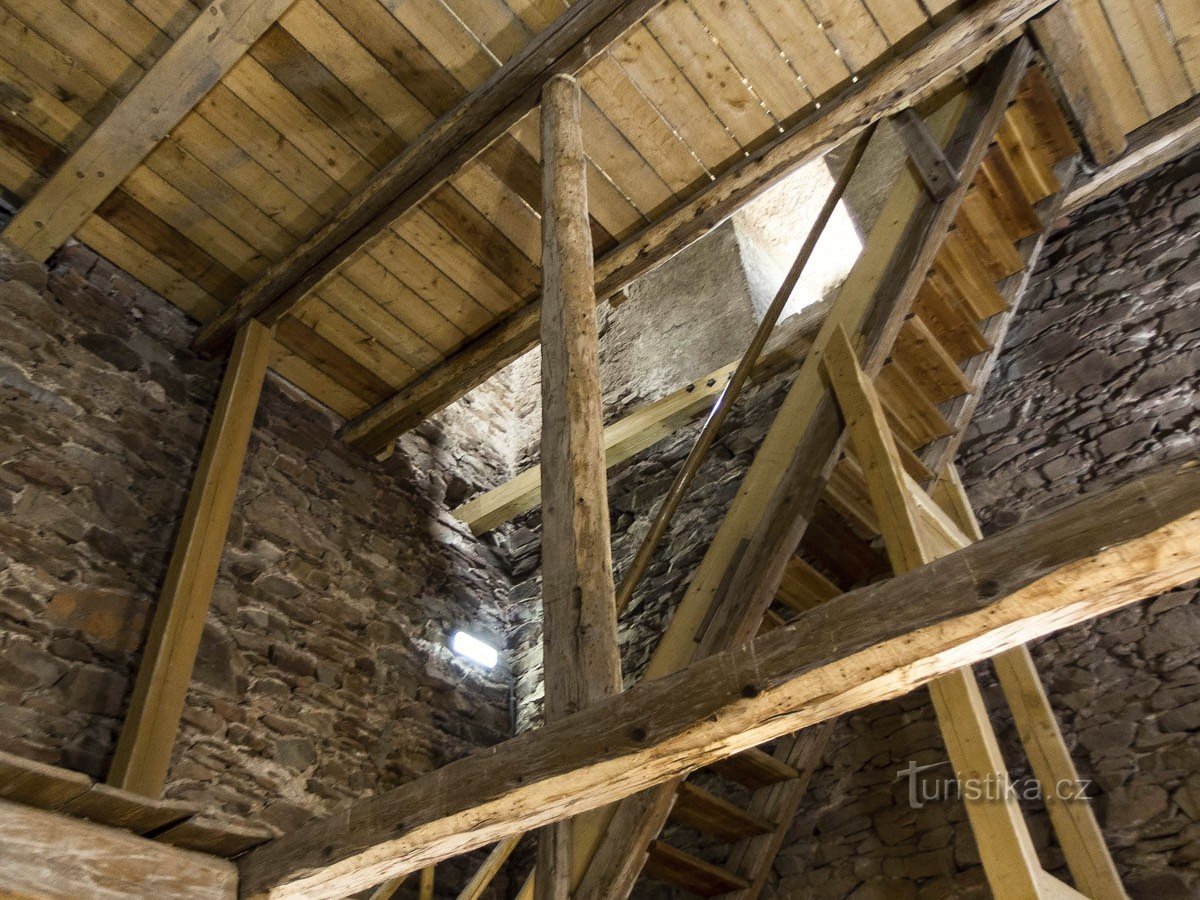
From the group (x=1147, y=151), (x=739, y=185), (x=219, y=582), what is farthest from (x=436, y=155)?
(x=1147, y=151)

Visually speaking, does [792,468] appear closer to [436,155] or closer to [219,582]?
[436,155]

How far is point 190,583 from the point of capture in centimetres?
403

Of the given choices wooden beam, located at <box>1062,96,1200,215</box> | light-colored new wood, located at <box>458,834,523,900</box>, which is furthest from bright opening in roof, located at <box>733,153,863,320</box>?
light-colored new wood, located at <box>458,834,523,900</box>

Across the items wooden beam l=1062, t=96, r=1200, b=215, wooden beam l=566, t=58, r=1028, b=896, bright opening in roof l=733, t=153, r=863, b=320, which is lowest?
wooden beam l=566, t=58, r=1028, b=896

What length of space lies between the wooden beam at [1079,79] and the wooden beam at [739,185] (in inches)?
11.4

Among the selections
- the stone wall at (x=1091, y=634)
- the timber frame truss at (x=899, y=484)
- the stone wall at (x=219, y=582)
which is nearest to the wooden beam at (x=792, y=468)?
the timber frame truss at (x=899, y=484)

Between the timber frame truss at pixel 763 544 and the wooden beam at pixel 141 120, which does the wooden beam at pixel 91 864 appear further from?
the wooden beam at pixel 141 120

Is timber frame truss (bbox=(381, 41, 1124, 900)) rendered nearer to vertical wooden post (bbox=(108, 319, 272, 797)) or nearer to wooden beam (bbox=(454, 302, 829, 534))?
wooden beam (bbox=(454, 302, 829, 534))

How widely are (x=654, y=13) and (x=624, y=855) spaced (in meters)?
3.08

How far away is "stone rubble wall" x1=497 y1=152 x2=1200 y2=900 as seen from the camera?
3682 mm

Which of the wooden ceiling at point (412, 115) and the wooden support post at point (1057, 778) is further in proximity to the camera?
the wooden ceiling at point (412, 115)

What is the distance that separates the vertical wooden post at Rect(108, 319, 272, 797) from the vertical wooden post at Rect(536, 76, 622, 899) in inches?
62.3

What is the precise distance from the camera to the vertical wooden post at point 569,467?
2422 mm

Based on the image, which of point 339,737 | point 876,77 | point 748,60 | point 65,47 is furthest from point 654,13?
point 339,737
